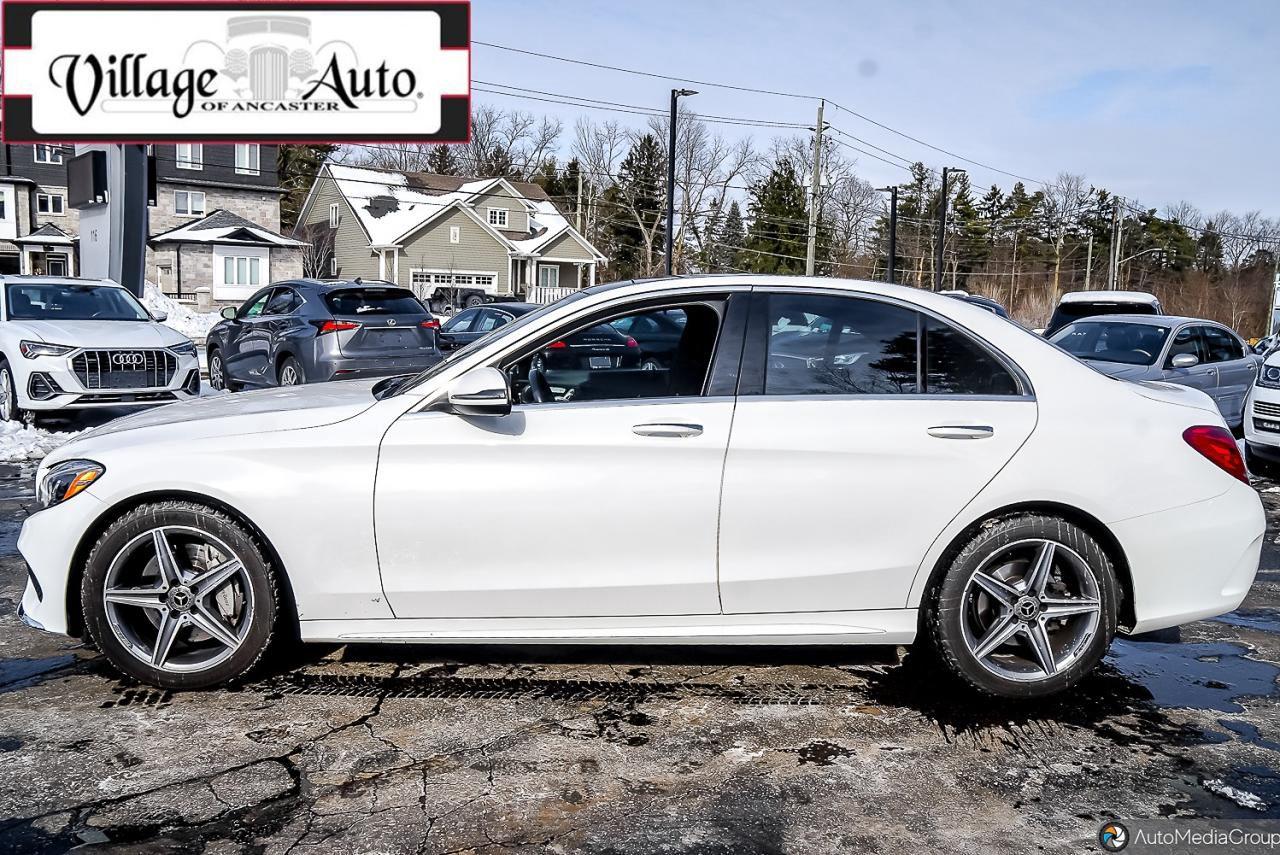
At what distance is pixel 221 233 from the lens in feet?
154

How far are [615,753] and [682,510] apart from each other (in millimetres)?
912

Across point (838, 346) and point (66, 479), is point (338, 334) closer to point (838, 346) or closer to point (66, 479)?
point (66, 479)

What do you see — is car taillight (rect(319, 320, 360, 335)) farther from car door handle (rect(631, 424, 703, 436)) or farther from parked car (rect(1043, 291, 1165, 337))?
parked car (rect(1043, 291, 1165, 337))

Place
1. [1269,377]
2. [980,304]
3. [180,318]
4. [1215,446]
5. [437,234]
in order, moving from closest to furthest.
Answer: [1215,446]
[980,304]
[1269,377]
[180,318]
[437,234]

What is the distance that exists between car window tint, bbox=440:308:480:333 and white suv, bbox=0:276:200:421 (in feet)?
21.3

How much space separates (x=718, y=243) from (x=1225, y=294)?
3421 cm

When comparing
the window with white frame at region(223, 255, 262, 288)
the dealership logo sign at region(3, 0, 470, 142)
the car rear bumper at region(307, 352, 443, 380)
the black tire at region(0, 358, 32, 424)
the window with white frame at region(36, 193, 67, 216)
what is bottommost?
the black tire at region(0, 358, 32, 424)

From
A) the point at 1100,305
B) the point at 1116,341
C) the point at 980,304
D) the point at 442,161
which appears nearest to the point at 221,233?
the point at 442,161

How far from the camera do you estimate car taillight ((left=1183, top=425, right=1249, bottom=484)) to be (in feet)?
13.2

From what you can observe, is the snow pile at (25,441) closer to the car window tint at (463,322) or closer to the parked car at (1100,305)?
the car window tint at (463,322)

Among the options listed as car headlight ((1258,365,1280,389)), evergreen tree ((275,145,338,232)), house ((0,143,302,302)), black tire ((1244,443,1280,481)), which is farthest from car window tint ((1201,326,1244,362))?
evergreen tree ((275,145,338,232))

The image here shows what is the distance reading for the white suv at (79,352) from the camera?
10.7 metres

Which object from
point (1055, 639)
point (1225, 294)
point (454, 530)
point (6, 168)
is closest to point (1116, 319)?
point (1055, 639)

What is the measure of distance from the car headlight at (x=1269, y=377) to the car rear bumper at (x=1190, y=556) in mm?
7107
